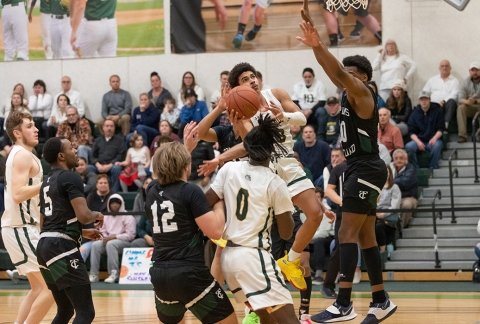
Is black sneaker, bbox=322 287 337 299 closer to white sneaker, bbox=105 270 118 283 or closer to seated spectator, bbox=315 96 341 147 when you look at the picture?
white sneaker, bbox=105 270 118 283

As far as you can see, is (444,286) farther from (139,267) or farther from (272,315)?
(272,315)

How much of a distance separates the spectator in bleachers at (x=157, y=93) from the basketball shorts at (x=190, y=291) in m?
12.3

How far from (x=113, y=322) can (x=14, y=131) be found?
2.51 m

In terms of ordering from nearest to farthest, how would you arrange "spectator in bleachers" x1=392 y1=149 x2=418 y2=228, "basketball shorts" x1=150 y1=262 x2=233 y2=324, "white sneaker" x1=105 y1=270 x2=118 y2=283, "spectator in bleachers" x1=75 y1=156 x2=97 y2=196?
"basketball shorts" x1=150 y1=262 x2=233 y2=324
"white sneaker" x1=105 y1=270 x2=118 y2=283
"spectator in bleachers" x1=392 y1=149 x2=418 y2=228
"spectator in bleachers" x1=75 y1=156 x2=97 y2=196

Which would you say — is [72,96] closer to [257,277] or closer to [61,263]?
[61,263]

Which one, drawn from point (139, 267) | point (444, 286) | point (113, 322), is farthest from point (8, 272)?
point (444, 286)

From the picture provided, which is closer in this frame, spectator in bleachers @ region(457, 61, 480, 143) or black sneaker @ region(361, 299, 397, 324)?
black sneaker @ region(361, 299, 397, 324)

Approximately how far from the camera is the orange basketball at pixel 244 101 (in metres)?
7.18

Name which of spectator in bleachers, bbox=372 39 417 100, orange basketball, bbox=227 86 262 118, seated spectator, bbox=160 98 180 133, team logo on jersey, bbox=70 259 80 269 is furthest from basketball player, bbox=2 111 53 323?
spectator in bleachers, bbox=372 39 417 100

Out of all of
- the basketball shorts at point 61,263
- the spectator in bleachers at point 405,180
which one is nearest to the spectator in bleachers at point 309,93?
the spectator in bleachers at point 405,180

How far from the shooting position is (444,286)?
12.9 m

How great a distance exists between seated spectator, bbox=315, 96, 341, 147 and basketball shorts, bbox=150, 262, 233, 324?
10.5 meters

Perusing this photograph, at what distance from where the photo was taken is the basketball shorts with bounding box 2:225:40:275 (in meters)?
8.48

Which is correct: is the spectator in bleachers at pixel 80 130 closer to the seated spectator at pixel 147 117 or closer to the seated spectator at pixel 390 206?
the seated spectator at pixel 147 117
